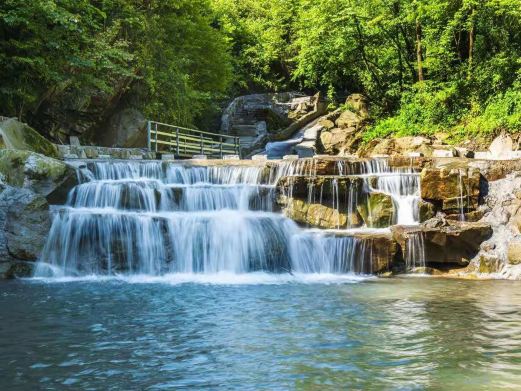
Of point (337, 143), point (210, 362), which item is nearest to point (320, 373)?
point (210, 362)

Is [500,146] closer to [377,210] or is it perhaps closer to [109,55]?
[377,210]

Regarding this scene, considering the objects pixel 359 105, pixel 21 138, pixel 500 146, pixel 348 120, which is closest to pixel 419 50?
pixel 359 105

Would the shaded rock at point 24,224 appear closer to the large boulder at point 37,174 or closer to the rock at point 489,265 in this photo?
the large boulder at point 37,174

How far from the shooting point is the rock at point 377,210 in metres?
13.6

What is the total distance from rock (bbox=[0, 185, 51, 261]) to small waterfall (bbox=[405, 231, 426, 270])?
7667mm

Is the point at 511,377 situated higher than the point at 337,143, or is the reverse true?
the point at 337,143

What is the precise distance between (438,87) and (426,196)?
452 inches

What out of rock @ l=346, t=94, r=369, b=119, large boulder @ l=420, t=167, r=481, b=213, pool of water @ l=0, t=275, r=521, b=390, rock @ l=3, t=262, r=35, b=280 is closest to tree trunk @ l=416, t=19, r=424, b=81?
rock @ l=346, t=94, r=369, b=119

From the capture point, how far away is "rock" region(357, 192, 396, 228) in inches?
537

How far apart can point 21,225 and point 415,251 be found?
27.2 feet

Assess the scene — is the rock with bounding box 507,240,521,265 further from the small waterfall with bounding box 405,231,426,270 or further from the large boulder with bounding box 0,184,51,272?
the large boulder with bounding box 0,184,51,272

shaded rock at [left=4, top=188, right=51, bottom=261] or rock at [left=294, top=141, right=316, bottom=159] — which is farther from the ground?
rock at [left=294, top=141, right=316, bottom=159]

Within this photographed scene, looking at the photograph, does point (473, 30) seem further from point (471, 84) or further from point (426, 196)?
point (426, 196)

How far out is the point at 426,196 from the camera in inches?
531
